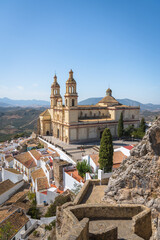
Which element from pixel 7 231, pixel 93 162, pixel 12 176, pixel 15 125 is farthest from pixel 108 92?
pixel 15 125

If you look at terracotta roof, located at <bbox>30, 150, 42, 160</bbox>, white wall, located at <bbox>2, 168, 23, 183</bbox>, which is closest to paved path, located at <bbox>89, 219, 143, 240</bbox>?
white wall, located at <bbox>2, 168, 23, 183</bbox>

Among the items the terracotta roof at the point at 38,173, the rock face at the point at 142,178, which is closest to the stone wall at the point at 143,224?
the rock face at the point at 142,178

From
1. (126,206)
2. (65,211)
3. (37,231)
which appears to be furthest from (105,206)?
(37,231)

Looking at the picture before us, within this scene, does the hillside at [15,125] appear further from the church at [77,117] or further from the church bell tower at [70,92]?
the church bell tower at [70,92]

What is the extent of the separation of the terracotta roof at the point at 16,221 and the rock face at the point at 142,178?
7692mm

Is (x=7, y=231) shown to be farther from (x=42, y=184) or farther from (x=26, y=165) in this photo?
(x=26, y=165)

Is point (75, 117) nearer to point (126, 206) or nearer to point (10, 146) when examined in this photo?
point (10, 146)

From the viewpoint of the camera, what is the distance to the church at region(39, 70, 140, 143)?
31.4 metres

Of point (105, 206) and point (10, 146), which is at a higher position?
point (105, 206)

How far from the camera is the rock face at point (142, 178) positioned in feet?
25.7

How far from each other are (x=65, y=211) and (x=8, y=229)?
7.97 meters

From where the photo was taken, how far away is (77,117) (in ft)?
104

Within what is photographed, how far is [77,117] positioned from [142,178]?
23.8 meters

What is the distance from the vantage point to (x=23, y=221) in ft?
46.4
